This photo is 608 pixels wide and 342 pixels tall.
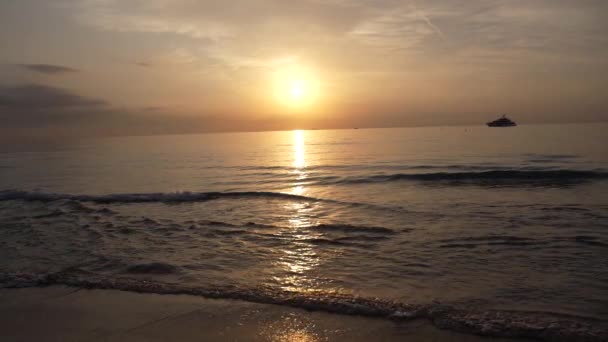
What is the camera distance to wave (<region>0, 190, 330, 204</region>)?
22.1m

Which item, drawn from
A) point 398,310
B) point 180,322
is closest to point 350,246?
point 398,310

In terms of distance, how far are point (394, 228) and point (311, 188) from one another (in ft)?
40.0

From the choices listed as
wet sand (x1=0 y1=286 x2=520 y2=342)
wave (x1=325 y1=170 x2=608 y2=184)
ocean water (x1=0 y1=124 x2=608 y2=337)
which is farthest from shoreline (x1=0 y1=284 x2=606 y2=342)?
wave (x1=325 y1=170 x2=608 y2=184)

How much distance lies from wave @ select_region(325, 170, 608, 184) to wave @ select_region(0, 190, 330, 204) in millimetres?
6641

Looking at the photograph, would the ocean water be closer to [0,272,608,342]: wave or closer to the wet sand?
[0,272,608,342]: wave

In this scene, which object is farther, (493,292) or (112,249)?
(112,249)

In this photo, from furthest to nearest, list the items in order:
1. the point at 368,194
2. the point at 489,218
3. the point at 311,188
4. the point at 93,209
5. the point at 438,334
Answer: the point at 311,188
the point at 368,194
the point at 93,209
the point at 489,218
the point at 438,334

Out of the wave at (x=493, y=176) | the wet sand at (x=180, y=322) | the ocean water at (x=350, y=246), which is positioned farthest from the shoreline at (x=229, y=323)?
the wave at (x=493, y=176)

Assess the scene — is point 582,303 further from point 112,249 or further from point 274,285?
point 112,249

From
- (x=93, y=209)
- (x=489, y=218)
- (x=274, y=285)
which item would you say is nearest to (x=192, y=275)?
(x=274, y=285)

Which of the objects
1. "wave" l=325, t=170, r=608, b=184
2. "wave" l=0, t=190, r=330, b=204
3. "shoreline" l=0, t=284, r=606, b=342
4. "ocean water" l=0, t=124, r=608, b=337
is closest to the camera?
"shoreline" l=0, t=284, r=606, b=342

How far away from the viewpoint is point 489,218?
15.0 metres

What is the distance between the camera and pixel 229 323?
6.71 meters

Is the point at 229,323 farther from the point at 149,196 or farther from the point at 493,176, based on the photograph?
the point at 493,176
